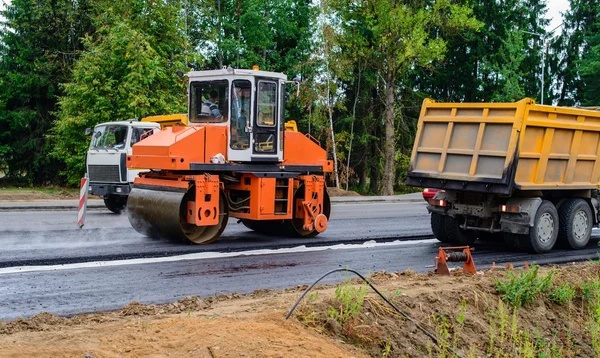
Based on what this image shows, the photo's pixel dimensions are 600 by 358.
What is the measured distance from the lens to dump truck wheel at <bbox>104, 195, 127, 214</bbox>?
67.9 ft

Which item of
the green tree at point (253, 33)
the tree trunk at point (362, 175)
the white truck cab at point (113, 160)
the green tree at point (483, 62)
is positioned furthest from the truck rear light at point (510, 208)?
the green tree at point (483, 62)

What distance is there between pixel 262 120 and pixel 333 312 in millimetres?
7924

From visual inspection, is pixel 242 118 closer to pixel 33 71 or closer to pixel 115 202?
pixel 115 202

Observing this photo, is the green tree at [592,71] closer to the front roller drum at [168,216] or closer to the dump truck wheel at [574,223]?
the dump truck wheel at [574,223]

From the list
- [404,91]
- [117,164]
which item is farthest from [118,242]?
[404,91]

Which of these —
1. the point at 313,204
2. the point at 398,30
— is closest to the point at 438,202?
the point at 313,204

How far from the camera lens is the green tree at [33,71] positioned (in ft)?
117

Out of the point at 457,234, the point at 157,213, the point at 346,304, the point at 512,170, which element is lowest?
the point at 457,234

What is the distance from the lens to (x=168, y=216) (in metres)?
13.1

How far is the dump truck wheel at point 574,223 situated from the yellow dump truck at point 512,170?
0.06 ft

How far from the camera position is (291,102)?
4059 centimetres

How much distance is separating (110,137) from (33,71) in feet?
58.5

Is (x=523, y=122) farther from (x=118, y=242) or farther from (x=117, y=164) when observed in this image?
(x=117, y=164)

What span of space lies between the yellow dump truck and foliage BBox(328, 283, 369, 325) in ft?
19.8
